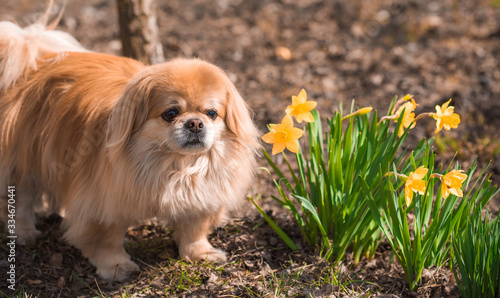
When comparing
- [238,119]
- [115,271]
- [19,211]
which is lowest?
[115,271]

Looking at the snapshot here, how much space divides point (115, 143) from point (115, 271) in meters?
0.84

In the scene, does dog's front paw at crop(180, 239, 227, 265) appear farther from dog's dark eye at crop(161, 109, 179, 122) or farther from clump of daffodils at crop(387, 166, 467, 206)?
clump of daffodils at crop(387, 166, 467, 206)

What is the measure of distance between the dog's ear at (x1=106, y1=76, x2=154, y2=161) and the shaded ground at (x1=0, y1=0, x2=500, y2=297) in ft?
2.66

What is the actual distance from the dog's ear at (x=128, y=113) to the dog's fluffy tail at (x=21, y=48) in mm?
842

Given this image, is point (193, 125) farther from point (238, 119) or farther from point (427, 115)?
point (427, 115)

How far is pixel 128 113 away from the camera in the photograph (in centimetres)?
244

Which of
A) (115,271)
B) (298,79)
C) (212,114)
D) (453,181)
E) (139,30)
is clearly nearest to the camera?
(453,181)

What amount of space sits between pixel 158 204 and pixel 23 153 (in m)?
1.01

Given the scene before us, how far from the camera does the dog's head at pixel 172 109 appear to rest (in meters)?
2.42

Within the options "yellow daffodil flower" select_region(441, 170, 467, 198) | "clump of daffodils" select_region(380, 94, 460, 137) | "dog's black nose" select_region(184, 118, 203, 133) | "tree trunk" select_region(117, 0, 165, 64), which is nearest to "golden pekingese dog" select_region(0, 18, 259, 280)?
"dog's black nose" select_region(184, 118, 203, 133)

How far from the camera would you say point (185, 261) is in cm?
295

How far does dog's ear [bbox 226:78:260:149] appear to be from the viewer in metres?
2.58

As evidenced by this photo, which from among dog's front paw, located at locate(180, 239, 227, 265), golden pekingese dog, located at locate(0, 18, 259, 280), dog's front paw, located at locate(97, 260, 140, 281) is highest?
golden pekingese dog, located at locate(0, 18, 259, 280)

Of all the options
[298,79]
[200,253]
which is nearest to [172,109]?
[200,253]
